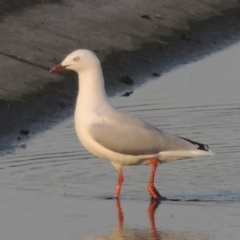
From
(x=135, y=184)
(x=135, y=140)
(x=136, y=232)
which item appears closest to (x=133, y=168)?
(x=135, y=184)

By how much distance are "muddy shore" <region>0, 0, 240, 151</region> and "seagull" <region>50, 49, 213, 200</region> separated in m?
1.77

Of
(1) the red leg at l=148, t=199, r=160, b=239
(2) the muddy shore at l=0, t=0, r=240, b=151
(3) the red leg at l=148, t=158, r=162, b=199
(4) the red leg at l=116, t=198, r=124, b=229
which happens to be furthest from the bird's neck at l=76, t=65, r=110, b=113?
(2) the muddy shore at l=0, t=0, r=240, b=151

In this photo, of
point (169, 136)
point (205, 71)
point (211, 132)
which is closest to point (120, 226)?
point (169, 136)

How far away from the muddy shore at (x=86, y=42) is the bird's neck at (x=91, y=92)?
1.70 meters

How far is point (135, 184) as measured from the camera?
1177cm

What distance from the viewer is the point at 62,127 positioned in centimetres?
1375

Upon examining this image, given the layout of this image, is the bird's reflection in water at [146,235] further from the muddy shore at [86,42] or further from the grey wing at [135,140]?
the muddy shore at [86,42]

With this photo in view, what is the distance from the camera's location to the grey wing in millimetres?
11312

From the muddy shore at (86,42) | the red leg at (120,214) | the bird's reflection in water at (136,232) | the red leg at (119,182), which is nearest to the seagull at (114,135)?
the red leg at (119,182)

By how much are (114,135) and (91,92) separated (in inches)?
21.1

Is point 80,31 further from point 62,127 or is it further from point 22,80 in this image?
point 62,127

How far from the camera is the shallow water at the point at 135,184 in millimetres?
9875

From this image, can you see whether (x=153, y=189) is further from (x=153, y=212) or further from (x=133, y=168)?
(x=133, y=168)

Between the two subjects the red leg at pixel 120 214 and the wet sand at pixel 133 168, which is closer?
the wet sand at pixel 133 168
